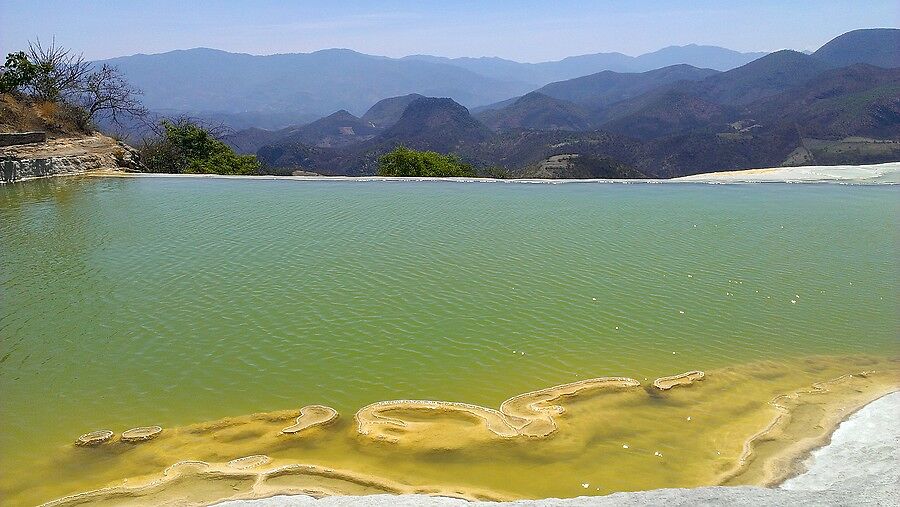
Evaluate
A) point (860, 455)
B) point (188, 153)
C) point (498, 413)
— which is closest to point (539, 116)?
point (188, 153)

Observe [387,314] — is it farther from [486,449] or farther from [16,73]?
[16,73]

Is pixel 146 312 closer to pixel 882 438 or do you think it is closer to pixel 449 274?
pixel 449 274

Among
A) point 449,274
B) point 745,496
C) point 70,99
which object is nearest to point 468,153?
point 70,99

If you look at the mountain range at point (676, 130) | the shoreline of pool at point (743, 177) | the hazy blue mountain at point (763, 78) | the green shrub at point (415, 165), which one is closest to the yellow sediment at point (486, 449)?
the shoreline of pool at point (743, 177)

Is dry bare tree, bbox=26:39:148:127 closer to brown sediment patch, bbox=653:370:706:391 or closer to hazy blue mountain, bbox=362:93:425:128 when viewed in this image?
brown sediment patch, bbox=653:370:706:391

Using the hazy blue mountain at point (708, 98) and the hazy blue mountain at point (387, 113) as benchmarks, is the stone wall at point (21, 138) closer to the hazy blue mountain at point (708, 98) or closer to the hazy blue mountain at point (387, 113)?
the hazy blue mountain at point (708, 98)

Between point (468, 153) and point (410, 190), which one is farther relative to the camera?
point (468, 153)
